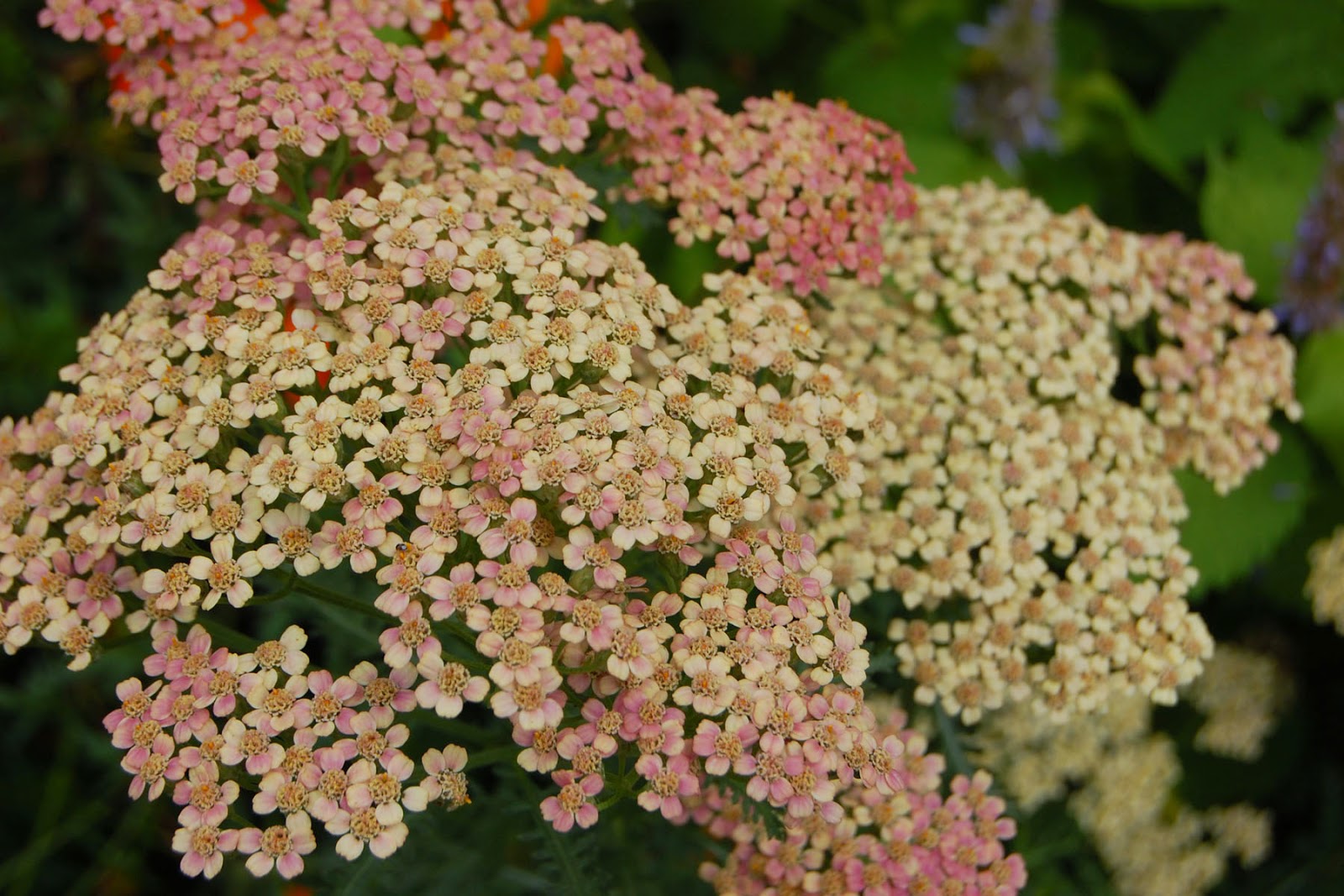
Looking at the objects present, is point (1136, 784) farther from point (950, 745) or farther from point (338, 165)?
point (338, 165)

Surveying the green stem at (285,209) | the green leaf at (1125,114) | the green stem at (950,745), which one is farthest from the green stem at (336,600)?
the green leaf at (1125,114)

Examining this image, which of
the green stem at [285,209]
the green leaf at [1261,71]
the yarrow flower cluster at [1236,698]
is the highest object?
the green leaf at [1261,71]

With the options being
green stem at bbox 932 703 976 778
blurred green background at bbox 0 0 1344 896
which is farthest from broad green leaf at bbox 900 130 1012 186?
green stem at bbox 932 703 976 778

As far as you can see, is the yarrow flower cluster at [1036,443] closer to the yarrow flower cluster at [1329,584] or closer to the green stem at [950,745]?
the green stem at [950,745]

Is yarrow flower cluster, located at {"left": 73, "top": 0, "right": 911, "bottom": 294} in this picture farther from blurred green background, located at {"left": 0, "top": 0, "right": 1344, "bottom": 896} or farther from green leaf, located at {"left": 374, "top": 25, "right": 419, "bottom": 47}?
blurred green background, located at {"left": 0, "top": 0, "right": 1344, "bottom": 896}

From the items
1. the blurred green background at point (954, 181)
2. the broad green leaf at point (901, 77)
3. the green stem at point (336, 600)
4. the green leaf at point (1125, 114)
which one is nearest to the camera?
the green stem at point (336, 600)

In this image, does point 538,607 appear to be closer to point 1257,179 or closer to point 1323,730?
point 1257,179
